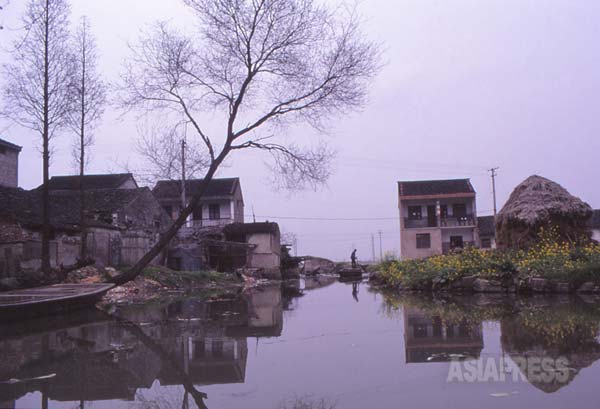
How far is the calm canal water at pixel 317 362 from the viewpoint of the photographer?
13.0ft

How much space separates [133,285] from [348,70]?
1055 centimetres

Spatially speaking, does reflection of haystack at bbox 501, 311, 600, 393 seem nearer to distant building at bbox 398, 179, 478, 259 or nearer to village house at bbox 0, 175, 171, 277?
village house at bbox 0, 175, 171, 277

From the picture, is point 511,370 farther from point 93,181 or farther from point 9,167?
point 93,181

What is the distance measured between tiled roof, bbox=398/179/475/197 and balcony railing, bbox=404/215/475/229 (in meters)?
2.00

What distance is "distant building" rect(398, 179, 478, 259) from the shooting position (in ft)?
137

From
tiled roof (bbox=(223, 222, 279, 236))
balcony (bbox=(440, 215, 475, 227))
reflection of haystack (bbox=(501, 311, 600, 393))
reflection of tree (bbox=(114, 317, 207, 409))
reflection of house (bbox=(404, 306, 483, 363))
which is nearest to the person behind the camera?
reflection of tree (bbox=(114, 317, 207, 409))

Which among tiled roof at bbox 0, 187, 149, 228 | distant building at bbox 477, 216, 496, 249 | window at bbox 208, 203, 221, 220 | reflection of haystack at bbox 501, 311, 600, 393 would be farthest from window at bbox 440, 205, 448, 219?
reflection of haystack at bbox 501, 311, 600, 393

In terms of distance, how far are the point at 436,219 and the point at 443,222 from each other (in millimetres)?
589

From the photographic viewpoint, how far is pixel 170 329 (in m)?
8.16

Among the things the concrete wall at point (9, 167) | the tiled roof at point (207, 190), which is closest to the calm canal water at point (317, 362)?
the concrete wall at point (9, 167)

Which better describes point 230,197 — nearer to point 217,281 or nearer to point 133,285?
point 217,281

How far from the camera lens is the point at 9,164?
83.0 feet

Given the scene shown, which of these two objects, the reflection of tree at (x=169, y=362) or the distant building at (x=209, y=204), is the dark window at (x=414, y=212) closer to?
the distant building at (x=209, y=204)

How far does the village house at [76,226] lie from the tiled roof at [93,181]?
1543 millimetres
